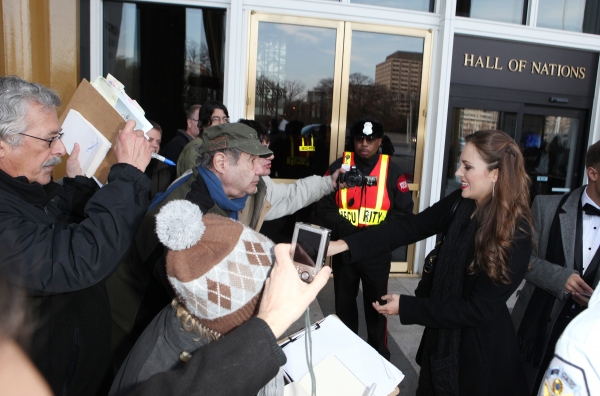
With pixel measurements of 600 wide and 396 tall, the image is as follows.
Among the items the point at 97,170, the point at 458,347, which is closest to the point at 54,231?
the point at 97,170

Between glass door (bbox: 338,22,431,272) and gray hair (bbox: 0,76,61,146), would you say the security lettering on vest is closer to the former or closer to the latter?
glass door (bbox: 338,22,431,272)

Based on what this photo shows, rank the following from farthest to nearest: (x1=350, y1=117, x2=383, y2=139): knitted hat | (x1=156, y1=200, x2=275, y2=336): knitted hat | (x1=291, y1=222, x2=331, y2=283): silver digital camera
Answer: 1. (x1=350, y1=117, x2=383, y2=139): knitted hat
2. (x1=291, y1=222, x2=331, y2=283): silver digital camera
3. (x1=156, y1=200, x2=275, y2=336): knitted hat

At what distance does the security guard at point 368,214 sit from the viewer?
3.32 m

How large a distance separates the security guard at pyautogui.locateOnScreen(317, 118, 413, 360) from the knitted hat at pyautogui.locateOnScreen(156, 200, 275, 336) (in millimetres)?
Answer: 2308

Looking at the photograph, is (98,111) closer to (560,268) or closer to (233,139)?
(233,139)

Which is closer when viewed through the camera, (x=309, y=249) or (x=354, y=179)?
(x=309, y=249)

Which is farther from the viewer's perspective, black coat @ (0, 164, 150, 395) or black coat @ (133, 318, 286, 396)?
black coat @ (0, 164, 150, 395)

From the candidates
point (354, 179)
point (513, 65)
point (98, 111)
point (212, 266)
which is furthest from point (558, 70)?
point (212, 266)

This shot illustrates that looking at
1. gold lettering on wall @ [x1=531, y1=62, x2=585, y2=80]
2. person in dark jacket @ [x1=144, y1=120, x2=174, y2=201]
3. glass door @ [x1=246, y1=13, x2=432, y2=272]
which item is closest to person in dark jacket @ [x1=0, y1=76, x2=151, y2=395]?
person in dark jacket @ [x1=144, y1=120, x2=174, y2=201]

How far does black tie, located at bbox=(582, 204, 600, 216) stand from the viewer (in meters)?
2.25

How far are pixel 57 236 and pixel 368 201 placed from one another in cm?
246

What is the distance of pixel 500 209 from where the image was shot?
72.8 inches

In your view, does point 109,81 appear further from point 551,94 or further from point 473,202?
point 551,94

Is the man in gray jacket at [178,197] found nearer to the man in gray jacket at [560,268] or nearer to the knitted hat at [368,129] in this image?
the knitted hat at [368,129]
